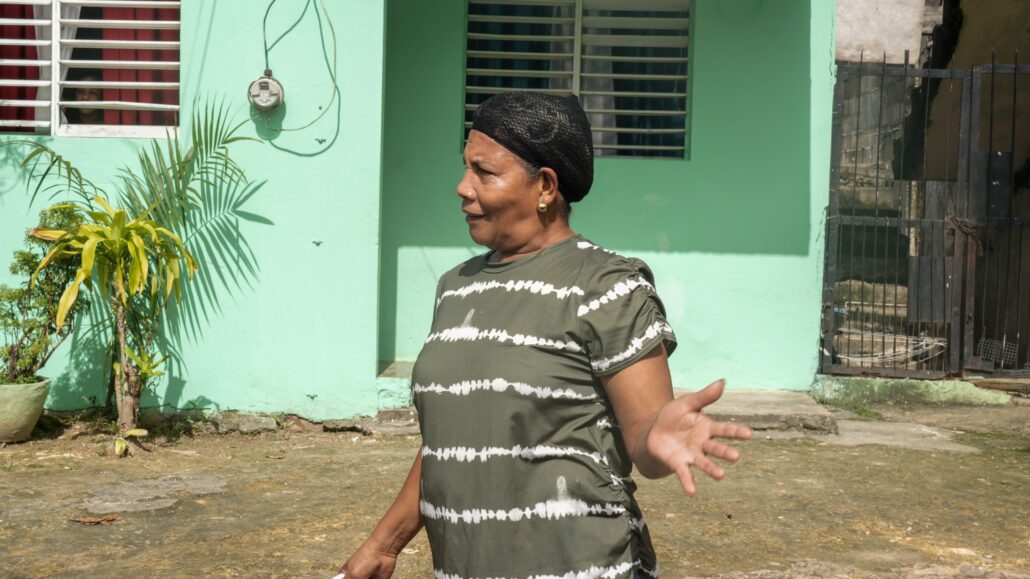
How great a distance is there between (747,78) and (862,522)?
3.71 m

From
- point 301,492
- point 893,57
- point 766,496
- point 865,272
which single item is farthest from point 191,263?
point 893,57

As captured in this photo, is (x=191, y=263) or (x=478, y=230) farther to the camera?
(x=191, y=263)

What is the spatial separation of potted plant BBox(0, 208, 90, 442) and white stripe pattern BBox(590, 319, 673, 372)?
5.08 metres

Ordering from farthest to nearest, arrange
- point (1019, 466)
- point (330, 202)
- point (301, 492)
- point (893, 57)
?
point (893, 57), point (330, 202), point (1019, 466), point (301, 492)

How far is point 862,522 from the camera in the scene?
16.3 feet

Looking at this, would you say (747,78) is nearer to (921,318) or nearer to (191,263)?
(921,318)

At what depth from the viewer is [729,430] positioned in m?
1.67

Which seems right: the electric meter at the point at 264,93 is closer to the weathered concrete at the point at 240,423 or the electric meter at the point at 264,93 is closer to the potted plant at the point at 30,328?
the potted plant at the point at 30,328

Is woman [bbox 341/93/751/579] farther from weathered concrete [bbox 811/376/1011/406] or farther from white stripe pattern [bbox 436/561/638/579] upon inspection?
weathered concrete [bbox 811/376/1011/406]

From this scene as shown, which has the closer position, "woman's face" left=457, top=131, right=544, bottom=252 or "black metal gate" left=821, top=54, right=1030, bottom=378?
"woman's face" left=457, top=131, right=544, bottom=252

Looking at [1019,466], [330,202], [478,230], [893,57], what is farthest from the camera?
[893,57]

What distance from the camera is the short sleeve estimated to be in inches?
77.9

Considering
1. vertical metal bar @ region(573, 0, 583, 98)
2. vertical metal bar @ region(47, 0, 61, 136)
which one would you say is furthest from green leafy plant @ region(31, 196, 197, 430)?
vertical metal bar @ region(573, 0, 583, 98)

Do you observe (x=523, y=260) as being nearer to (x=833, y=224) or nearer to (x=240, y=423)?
(x=240, y=423)
